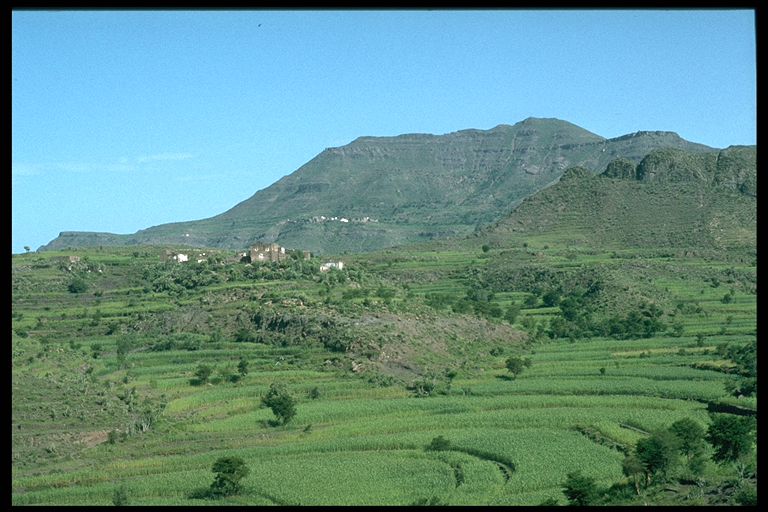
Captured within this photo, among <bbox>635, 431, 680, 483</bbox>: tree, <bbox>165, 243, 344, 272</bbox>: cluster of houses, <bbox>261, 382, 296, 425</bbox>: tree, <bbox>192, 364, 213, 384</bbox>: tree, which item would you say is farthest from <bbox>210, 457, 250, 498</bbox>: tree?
<bbox>165, 243, 344, 272</bbox>: cluster of houses

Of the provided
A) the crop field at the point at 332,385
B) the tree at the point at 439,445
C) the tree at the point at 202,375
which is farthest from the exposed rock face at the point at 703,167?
the tree at the point at 439,445

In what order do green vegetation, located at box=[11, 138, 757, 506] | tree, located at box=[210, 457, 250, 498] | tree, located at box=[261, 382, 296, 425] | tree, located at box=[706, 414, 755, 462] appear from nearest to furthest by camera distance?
1. tree, located at box=[210, 457, 250, 498]
2. green vegetation, located at box=[11, 138, 757, 506]
3. tree, located at box=[706, 414, 755, 462]
4. tree, located at box=[261, 382, 296, 425]

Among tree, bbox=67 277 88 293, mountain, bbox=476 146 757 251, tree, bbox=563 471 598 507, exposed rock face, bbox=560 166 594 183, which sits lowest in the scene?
tree, bbox=563 471 598 507

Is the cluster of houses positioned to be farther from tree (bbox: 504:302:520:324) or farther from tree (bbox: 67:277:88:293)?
tree (bbox: 504:302:520:324)

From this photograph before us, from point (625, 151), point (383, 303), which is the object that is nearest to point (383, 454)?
Answer: point (383, 303)

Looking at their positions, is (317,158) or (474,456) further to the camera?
(317,158)

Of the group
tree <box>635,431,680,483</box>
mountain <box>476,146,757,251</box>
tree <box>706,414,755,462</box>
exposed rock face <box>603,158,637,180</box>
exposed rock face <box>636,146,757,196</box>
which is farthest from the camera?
exposed rock face <box>603,158,637,180</box>

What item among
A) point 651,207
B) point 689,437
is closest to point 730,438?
point 689,437
